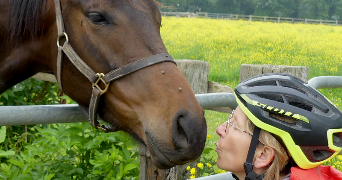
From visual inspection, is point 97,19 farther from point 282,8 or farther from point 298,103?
point 282,8

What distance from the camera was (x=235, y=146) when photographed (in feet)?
5.60

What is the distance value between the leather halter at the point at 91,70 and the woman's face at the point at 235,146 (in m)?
0.52

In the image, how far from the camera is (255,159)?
5.42 feet

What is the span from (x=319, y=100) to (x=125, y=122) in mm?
1001

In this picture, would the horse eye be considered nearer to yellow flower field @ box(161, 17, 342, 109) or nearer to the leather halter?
the leather halter

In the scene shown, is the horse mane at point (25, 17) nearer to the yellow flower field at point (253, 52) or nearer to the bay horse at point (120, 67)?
the bay horse at point (120, 67)

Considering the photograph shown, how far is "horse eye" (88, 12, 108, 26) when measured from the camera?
1952 millimetres

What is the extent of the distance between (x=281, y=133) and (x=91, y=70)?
1.07 m

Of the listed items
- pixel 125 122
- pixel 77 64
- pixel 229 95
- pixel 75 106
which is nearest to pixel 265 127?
pixel 229 95

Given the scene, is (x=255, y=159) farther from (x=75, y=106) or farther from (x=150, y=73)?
(x=75, y=106)

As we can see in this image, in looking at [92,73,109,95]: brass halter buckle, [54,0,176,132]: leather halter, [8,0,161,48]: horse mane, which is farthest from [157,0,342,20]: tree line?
[92,73,109,95]: brass halter buckle

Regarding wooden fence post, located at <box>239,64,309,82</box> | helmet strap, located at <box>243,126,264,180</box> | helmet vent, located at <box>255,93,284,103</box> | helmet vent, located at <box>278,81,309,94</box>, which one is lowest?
helmet strap, located at <box>243,126,264,180</box>

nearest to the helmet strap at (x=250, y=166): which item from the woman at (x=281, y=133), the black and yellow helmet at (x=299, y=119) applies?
the woman at (x=281, y=133)

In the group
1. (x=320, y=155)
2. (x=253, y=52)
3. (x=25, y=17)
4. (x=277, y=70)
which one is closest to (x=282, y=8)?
(x=253, y=52)
